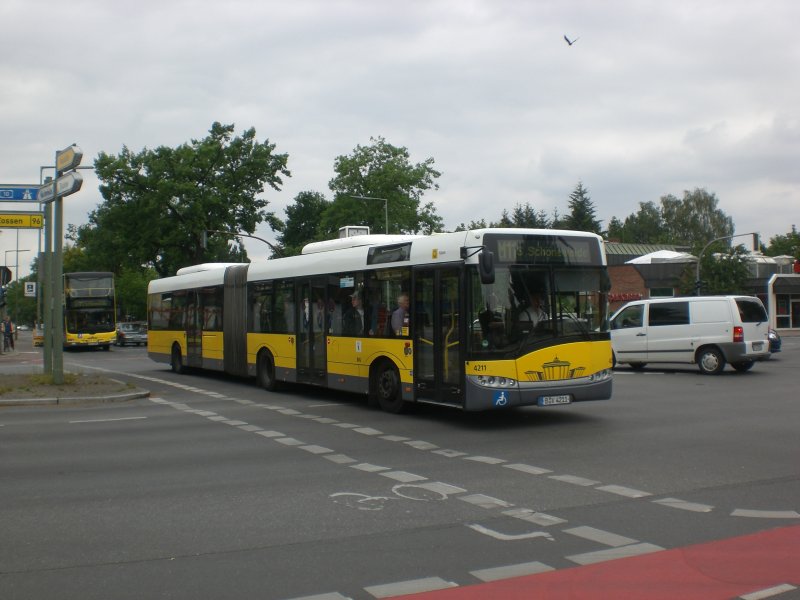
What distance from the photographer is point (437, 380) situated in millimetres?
13008

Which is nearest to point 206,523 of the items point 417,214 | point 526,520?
point 526,520

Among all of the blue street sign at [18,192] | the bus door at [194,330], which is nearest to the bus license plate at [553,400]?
the bus door at [194,330]

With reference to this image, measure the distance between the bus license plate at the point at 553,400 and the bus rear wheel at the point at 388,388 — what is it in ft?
8.83

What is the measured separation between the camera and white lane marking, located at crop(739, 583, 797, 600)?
5.02 metres

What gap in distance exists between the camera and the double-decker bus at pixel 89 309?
47.8m

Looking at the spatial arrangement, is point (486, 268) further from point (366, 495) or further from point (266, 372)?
point (266, 372)

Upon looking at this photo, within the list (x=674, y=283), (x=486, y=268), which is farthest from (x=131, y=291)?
(x=486, y=268)

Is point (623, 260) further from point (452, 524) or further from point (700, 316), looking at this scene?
point (452, 524)

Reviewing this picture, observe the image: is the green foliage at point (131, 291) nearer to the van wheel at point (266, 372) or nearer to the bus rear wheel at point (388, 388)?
the van wheel at point (266, 372)

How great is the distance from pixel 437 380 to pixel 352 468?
380 cm

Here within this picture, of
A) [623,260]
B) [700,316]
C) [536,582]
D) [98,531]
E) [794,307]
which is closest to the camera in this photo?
[536,582]

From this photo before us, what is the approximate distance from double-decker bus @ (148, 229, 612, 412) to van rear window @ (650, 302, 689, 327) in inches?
417

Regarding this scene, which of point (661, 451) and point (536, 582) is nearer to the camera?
point (536, 582)

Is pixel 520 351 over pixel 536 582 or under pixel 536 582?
over
